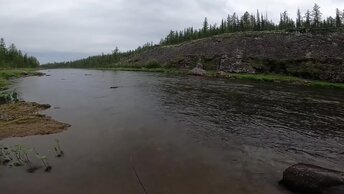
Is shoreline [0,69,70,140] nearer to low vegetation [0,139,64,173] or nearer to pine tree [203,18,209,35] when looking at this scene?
low vegetation [0,139,64,173]

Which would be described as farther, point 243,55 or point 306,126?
point 243,55

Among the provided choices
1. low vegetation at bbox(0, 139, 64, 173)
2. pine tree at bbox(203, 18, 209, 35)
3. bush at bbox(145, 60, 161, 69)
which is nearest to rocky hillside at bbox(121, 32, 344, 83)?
bush at bbox(145, 60, 161, 69)

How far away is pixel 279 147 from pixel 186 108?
1662cm

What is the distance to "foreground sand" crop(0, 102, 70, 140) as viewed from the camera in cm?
2522

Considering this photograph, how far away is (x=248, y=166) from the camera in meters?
18.9

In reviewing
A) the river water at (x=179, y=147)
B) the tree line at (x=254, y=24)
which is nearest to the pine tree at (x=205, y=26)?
the tree line at (x=254, y=24)

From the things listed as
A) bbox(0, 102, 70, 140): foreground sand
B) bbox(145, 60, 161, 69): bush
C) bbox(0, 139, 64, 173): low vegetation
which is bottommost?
bbox(0, 139, 64, 173): low vegetation

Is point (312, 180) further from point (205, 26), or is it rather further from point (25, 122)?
point (205, 26)

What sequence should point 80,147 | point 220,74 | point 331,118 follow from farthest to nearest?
point 220,74 → point 331,118 → point 80,147

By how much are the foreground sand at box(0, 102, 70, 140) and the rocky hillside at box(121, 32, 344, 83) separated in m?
71.7

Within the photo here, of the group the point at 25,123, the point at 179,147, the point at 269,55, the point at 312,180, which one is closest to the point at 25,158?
the point at 25,123

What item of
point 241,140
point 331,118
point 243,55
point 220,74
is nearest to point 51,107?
point 241,140

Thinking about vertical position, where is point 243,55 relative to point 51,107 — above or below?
above

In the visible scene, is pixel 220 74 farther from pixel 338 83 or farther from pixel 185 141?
pixel 185 141
